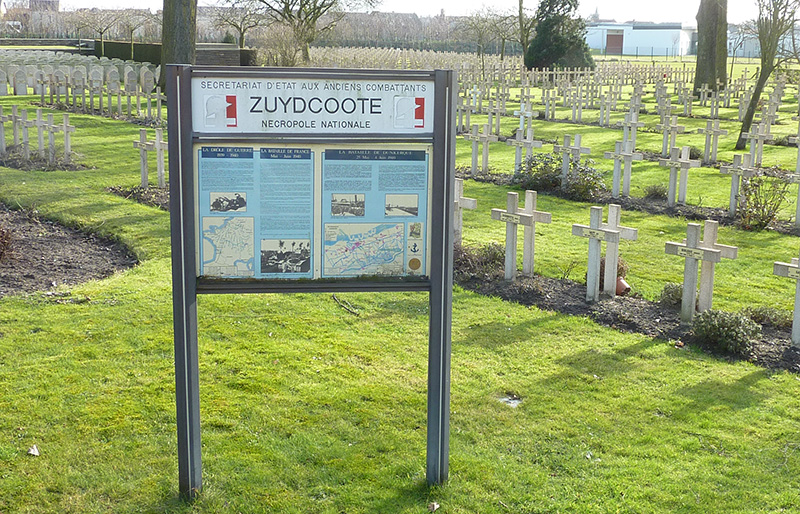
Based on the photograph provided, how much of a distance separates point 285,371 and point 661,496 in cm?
279

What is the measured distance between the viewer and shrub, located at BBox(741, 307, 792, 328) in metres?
7.13

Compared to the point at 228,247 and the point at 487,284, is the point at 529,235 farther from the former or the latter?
the point at 228,247

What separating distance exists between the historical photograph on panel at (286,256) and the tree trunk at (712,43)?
89.9 feet

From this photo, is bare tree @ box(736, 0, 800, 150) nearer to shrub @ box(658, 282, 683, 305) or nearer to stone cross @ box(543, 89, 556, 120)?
stone cross @ box(543, 89, 556, 120)

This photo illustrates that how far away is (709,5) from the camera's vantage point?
1134 inches

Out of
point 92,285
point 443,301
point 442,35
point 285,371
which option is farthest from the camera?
point 442,35

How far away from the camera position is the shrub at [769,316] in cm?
713

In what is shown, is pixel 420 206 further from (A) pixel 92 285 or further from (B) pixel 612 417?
(A) pixel 92 285

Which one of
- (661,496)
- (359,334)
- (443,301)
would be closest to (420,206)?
(443,301)

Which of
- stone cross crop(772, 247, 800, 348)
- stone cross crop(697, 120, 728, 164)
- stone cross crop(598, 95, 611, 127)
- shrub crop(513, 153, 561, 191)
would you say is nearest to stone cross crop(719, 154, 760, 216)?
shrub crop(513, 153, 561, 191)

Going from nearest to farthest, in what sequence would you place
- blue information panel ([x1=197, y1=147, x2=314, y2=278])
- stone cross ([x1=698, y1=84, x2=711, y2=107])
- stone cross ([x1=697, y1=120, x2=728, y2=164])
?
blue information panel ([x1=197, y1=147, x2=314, y2=278])
stone cross ([x1=697, y1=120, x2=728, y2=164])
stone cross ([x1=698, y1=84, x2=711, y2=107])

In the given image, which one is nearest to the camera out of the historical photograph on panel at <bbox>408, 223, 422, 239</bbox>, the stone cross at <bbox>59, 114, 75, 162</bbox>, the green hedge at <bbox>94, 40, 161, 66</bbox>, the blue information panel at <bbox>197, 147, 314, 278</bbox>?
the blue information panel at <bbox>197, 147, 314, 278</bbox>

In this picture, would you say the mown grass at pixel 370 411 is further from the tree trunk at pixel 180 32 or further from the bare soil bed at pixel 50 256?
the tree trunk at pixel 180 32

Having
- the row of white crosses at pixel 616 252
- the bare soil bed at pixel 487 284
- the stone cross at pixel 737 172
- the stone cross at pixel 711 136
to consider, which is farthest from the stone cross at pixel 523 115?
the bare soil bed at pixel 487 284
